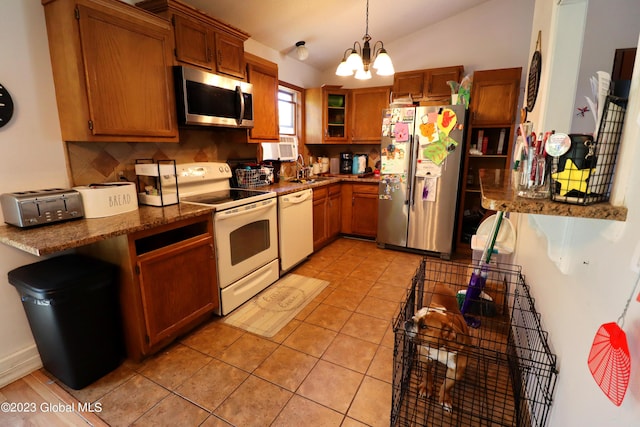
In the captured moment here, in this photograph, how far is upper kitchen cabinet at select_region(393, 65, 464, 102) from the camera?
3.76 meters

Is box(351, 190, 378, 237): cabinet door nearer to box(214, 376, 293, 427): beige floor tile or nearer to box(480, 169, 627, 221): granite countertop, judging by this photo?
box(214, 376, 293, 427): beige floor tile

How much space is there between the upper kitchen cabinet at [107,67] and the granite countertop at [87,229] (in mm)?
504

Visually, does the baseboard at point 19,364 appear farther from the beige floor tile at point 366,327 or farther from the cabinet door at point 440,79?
the cabinet door at point 440,79

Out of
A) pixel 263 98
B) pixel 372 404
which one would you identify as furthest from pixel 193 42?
pixel 372 404

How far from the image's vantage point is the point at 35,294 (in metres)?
1.56

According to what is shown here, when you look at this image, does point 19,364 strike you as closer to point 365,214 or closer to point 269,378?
point 269,378

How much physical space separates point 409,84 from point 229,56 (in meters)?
2.37

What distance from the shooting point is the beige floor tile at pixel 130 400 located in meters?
1.56

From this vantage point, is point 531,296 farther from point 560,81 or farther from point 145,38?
point 145,38

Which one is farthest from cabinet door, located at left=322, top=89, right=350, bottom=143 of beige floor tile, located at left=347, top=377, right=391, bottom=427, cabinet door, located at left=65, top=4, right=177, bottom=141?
beige floor tile, located at left=347, top=377, right=391, bottom=427

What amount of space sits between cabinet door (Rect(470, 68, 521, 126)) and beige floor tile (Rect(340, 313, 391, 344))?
2.58 m

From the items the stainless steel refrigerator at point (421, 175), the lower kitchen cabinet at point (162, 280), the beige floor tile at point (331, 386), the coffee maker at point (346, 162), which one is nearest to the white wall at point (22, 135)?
the lower kitchen cabinet at point (162, 280)

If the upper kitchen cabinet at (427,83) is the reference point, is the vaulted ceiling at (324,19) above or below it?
above

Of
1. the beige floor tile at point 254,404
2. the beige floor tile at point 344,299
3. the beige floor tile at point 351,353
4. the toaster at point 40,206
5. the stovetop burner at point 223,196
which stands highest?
the toaster at point 40,206
